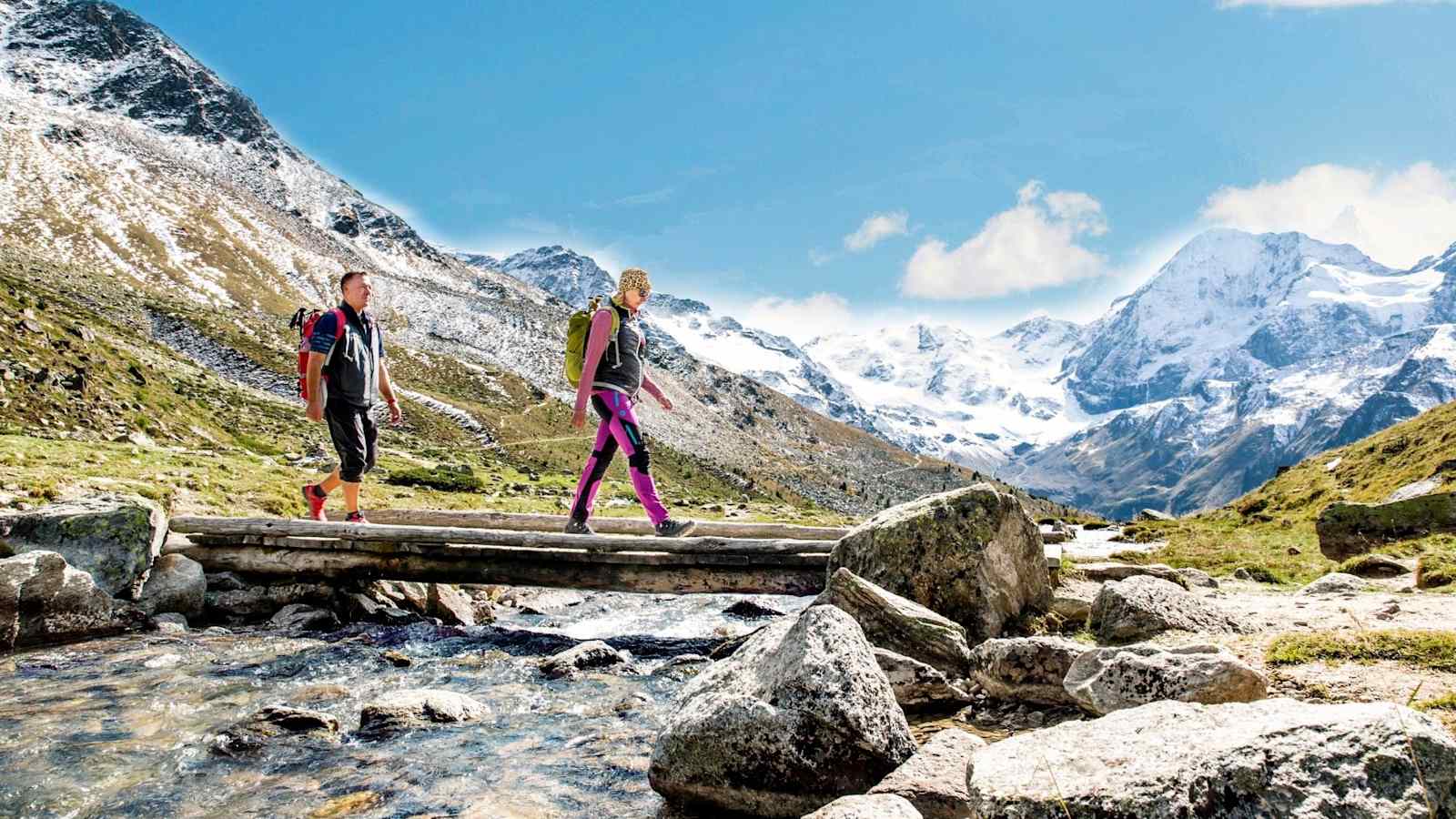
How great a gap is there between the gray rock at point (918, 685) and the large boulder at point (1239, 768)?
9.91 ft

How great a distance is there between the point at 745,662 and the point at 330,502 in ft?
59.2

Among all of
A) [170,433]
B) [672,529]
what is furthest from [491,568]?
[170,433]

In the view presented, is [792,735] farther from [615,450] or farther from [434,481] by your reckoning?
[434,481]

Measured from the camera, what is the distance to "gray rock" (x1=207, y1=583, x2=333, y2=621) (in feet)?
40.9

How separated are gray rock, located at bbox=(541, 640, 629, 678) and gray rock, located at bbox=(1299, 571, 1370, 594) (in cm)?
1018

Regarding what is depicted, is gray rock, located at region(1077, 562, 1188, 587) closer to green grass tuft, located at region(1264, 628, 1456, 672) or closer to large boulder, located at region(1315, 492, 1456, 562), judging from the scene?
green grass tuft, located at region(1264, 628, 1456, 672)

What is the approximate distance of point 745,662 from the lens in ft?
20.4

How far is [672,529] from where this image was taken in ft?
42.8

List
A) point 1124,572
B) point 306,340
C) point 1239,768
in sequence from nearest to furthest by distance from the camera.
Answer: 1. point 1239,768
2. point 306,340
3. point 1124,572

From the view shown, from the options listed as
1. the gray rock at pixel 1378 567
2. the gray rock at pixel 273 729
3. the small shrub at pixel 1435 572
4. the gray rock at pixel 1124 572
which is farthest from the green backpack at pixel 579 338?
the gray rock at pixel 1378 567

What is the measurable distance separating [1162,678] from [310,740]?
735 centimetres

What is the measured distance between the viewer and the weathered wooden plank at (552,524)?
629 inches

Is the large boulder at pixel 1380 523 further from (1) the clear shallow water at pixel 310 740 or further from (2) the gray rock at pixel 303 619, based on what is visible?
(2) the gray rock at pixel 303 619

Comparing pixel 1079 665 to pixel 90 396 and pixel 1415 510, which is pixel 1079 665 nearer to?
pixel 1415 510
